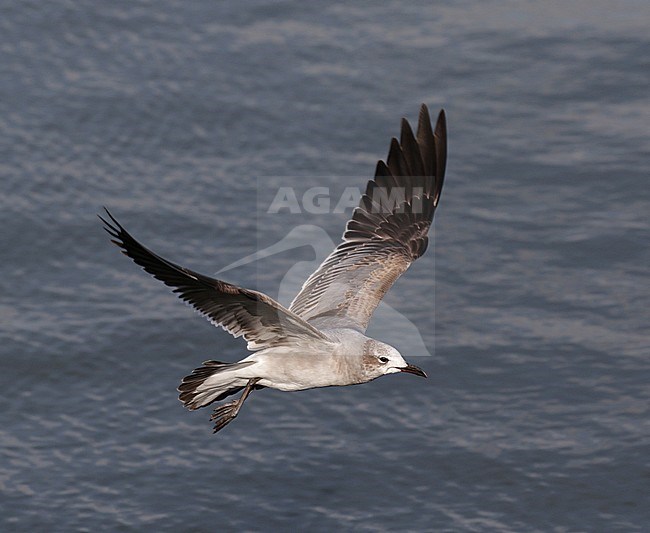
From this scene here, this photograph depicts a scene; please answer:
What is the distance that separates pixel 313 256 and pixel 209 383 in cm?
1057

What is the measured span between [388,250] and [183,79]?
463 inches

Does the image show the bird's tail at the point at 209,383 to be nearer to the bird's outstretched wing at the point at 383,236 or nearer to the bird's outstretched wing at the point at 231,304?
the bird's outstretched wing at the point at 231,304

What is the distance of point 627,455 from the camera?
20828 mm

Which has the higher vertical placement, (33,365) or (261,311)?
(33,365)

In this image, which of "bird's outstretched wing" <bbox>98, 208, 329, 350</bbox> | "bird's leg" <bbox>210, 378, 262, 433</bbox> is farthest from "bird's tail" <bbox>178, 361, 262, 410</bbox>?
"bird's outstretched wing" <bbox>98, 208, 329, 350</bbox>

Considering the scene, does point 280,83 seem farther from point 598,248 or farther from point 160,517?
point 160,517

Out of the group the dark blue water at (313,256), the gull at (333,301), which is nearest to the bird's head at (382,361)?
the gull at (333,301)

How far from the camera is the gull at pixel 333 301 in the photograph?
1273 centimetres

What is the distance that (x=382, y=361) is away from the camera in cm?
1320

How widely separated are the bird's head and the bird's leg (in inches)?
51.5

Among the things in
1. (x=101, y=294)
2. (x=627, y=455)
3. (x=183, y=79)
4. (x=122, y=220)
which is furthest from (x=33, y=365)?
(x=627, y=455)

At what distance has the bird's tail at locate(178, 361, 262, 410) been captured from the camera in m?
13.9

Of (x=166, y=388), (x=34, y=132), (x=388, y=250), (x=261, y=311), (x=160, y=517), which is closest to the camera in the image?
(x=261, y=311)

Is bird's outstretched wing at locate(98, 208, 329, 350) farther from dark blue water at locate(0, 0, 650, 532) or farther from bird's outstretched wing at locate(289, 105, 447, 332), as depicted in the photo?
dark blue water at locate(0, 0, 650, 532)
